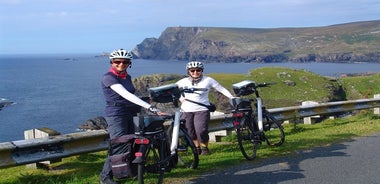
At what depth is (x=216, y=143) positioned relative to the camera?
11773mm

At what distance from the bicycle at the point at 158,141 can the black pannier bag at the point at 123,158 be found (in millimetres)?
96

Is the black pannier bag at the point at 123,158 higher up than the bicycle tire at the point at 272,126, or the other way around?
the black pannier bag at the point at 123,158

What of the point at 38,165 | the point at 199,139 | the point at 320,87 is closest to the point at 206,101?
the point at 199,139

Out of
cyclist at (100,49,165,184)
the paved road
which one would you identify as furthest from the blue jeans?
the paved road

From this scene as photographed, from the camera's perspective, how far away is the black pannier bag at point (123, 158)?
623 centimetres

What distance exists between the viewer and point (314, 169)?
26.3 ft

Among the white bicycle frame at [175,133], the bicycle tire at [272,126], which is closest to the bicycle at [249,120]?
the bicycle tire at [272,126]

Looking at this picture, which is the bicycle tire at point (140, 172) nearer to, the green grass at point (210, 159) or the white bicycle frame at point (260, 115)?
the green grass at point (210, 159)

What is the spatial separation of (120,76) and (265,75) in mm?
86359

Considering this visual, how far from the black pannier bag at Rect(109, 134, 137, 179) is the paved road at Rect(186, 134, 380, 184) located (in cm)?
134

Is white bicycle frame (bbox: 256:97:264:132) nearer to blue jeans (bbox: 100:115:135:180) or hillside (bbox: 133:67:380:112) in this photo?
blue jeans (bbox: 100:115:135:180)

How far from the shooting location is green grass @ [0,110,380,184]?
7.63 meters

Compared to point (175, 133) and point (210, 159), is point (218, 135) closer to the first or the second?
point (210, 159)

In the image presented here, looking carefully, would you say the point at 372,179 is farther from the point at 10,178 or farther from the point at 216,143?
the point at 10,178
